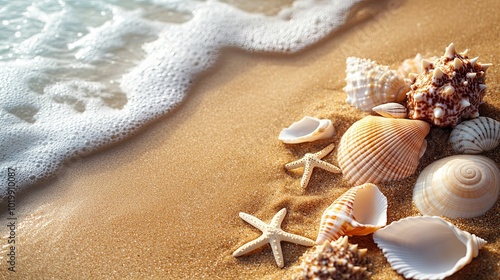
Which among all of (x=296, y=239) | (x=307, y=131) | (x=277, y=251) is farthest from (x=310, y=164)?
(x=277, y=251)

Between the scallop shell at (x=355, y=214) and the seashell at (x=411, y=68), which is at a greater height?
the seashell at (x=411, y=68)

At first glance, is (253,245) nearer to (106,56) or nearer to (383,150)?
(383,150)

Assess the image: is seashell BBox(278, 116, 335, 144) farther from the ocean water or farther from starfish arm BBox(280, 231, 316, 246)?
the ocean water

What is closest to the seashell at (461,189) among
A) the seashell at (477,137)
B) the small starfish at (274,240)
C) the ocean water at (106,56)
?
the seashell at (477,137)

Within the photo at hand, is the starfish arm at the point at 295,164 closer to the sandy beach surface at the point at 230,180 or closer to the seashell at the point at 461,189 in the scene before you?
the sandy beach surface at the point at 230,180

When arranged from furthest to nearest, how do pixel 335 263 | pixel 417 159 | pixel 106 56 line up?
pixel 106 56 → pixel 417 159 → pixel 335 263

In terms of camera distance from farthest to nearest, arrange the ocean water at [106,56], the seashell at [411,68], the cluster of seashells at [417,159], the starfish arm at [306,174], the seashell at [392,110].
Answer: the ocean water at [106,56]
the seashell at [411,68]
the seashell at [392,110]
the starfish arm at [306,174]
the cluster of seashells at [417,159]
